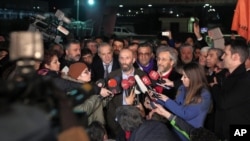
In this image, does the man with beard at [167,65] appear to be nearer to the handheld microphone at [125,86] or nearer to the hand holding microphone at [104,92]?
the handheld microphone at [125,86]

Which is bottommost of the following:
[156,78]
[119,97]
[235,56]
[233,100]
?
[119,97]

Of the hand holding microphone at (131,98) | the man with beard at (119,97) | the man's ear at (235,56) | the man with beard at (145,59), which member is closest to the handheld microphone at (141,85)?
the hand holding microphone at (131,98)

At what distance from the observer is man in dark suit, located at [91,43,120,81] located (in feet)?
19.8

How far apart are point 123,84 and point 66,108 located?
3.32 meters

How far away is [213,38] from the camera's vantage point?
6.62 metres

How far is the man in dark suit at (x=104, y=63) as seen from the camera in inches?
237

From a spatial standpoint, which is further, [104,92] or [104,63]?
[104,63]

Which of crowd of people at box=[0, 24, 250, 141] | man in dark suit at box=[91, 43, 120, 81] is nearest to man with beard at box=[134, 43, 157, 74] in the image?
crowd of people at box=[0, 24, 250, 141]

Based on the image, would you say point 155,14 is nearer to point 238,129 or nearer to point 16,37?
point 238,129

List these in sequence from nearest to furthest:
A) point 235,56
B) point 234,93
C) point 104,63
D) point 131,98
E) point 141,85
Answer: point 234,93 → point 235,56 → point 141,85 → point 131,98 → point 104,63

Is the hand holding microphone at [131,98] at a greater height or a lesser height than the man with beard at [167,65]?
lesser

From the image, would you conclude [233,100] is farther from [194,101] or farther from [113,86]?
[113,86]

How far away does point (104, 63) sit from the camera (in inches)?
242

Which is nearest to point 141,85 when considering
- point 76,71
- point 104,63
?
point 76,71
